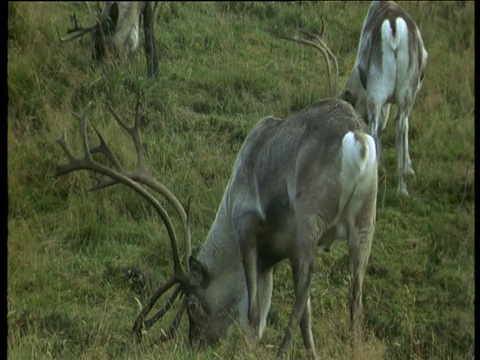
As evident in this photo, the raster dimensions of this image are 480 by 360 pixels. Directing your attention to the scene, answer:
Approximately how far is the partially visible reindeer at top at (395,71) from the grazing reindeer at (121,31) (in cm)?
253

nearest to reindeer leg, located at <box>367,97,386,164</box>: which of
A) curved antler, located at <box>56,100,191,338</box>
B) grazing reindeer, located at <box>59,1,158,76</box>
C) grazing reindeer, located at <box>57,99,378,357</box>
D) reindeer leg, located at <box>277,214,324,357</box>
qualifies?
grazing reindeer, located at <box>59,1,158,76</box>

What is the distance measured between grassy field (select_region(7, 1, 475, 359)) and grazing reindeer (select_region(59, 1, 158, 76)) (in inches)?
6.5

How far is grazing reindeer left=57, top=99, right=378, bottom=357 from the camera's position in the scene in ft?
23.2

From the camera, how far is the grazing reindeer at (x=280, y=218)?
7.07 meters

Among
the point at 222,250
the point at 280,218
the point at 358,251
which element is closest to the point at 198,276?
the point at 222,250

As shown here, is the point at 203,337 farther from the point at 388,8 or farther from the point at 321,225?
the point at 388,8

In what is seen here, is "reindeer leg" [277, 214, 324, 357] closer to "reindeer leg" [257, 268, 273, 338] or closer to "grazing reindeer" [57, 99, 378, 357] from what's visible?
"grazing reindeer" [57, 99, 378, 357]

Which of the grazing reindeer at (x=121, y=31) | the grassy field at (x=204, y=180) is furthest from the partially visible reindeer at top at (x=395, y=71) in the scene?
the grazing reindeer at (x=121, y=31)

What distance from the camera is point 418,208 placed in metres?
10.6

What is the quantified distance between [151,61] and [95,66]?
2.00 feet

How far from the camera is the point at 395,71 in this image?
1091 cm

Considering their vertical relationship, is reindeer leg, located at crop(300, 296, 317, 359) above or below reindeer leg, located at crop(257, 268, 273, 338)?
below

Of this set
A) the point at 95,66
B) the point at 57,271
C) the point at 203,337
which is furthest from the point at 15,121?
the point at 203,337

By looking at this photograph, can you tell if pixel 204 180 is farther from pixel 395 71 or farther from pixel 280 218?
pixel 280 218
